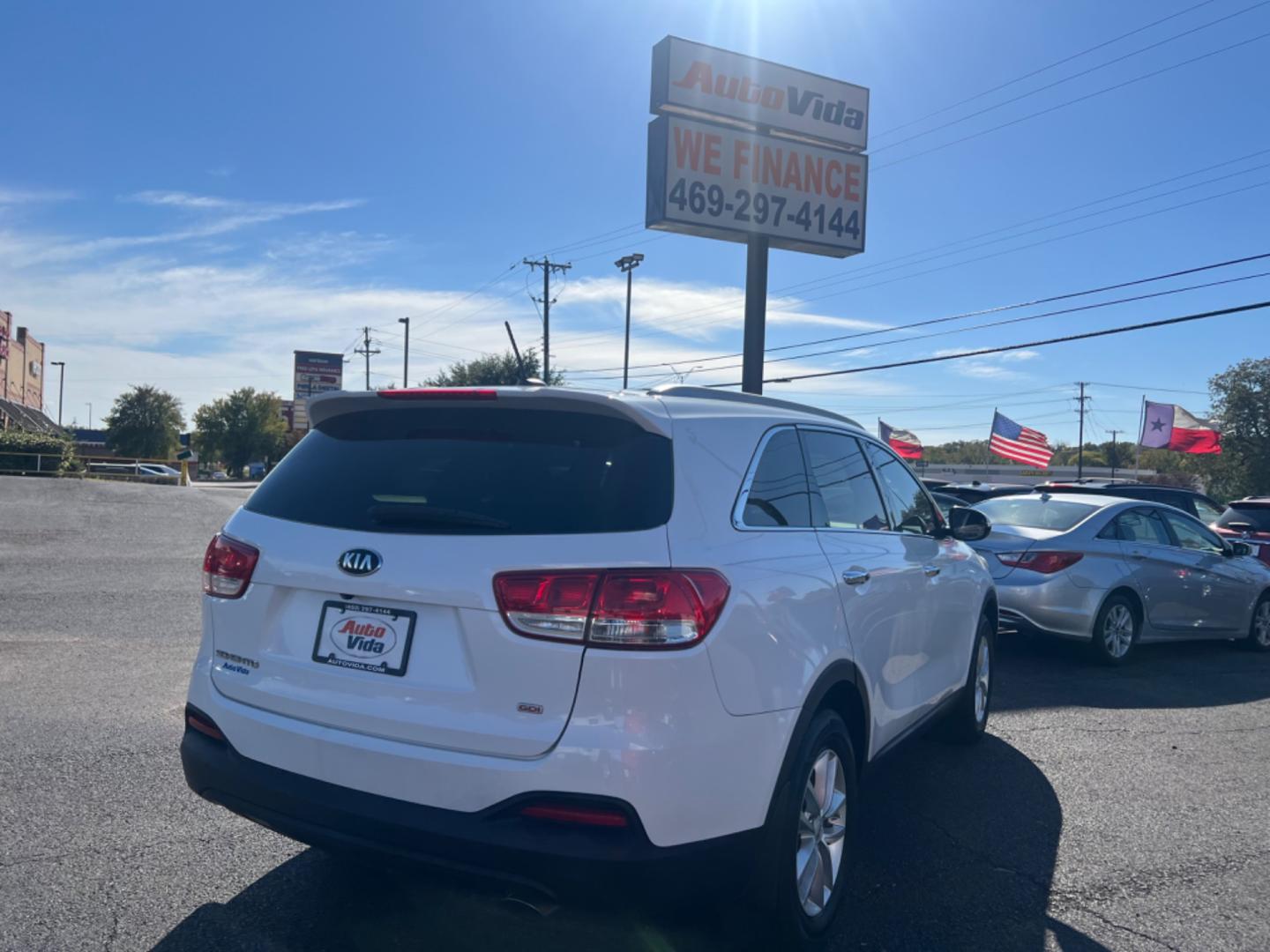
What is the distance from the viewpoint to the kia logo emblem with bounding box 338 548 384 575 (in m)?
3.05

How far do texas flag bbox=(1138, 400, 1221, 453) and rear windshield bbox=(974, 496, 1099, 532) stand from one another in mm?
30373

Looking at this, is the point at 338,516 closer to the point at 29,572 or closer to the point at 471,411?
the point at 471,411

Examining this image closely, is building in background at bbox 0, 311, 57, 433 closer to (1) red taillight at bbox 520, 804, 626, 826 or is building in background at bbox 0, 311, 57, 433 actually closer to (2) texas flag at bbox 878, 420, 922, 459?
(2) texas flag at bbox 878, 420, 922, 459

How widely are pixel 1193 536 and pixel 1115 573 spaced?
162 cm

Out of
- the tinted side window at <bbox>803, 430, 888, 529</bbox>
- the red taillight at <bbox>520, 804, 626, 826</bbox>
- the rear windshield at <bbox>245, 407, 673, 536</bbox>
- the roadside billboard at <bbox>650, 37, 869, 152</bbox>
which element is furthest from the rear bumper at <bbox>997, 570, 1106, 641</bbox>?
the roadside billboard at <bbox>650, 37, 869, 152</bbox>

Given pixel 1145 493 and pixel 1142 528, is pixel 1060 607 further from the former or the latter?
pixel 1145 493

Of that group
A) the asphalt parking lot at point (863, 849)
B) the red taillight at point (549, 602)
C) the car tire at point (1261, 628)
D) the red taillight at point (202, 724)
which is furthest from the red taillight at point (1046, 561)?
the red taillight at point (202, 724)

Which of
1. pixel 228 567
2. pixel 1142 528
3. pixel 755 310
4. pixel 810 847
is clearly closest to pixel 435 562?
pixel 228 567

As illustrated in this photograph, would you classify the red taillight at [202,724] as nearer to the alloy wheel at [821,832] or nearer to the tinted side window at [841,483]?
the alloy wheel at [821,832]

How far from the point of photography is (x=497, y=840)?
9.11ft

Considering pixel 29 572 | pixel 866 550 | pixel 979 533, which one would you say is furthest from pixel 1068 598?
pixel 29 572

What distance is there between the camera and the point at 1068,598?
851cm

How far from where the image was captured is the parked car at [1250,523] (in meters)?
12.6

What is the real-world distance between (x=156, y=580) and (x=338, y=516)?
33.5ft
